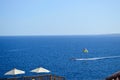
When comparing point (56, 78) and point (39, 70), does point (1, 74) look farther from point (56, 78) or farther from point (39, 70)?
point (56, 78)

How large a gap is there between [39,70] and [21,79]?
4.53 m

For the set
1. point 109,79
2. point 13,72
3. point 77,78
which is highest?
point 109,79

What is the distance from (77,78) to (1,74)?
55.2 feet

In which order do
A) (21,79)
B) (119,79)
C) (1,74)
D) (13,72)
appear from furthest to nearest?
1. (1,74)
2. (13,72)
3. (21,79)
4. (119,79)

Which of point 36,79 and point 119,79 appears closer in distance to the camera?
point 119,79

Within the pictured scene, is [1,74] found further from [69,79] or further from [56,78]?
[56,78]

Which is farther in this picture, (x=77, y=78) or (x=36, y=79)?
(x=77, y=78)

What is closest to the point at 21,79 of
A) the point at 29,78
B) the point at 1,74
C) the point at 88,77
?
the point at 29,78

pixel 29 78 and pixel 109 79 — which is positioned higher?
pixel 109 79

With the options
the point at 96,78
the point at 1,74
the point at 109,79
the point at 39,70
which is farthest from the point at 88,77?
the point at 109,79

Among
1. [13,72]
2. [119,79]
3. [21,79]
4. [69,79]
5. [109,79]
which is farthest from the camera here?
[69,79]

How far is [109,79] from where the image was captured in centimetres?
823

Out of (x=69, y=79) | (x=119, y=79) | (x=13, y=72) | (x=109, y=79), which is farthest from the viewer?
(x=69, y=79)

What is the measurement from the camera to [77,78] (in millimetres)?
51312
